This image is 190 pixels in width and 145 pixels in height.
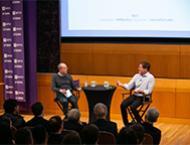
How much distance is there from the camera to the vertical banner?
29.6 feet

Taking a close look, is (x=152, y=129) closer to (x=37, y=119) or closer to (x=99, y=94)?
(x=37, y=119)

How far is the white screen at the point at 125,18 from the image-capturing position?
8578mm

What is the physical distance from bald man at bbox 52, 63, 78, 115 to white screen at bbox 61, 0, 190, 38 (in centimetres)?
139

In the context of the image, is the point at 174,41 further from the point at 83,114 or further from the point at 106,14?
the point at 83,114

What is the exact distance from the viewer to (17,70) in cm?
915

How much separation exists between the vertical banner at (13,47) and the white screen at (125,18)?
3.07ft

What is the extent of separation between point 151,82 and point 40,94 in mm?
2790

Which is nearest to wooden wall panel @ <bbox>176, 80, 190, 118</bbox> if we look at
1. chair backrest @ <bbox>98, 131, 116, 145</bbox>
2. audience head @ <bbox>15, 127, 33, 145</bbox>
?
chair backrest @ <bbox>98, 131, 116, 145</bbox>

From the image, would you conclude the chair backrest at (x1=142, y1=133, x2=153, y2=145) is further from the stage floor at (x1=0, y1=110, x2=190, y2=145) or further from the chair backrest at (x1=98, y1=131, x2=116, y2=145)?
the stage floor at (x1=0, y1=110, x2=190, y2=145)

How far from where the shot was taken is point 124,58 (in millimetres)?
9047

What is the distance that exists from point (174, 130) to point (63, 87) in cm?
206

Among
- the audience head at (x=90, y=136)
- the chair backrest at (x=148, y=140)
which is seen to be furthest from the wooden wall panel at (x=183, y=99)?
the audience head at (x=90, y=136)

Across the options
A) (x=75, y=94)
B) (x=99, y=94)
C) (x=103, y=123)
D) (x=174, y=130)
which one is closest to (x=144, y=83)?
(x=99, y=94)

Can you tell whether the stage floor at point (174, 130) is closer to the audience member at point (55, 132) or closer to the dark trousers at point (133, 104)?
the dark trousers at point (133, 104)
